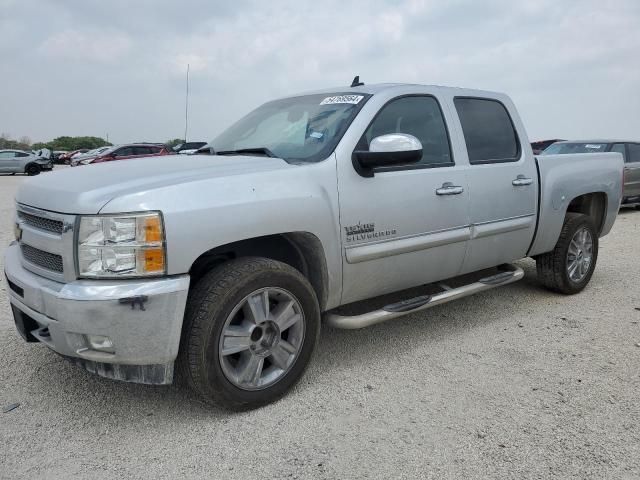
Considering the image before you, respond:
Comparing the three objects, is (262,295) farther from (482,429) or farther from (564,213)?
(564,213)

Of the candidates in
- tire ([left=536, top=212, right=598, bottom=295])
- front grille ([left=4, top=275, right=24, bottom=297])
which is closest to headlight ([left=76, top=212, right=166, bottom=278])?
front grille ([left=4, top=275, right=24, bottom=297])

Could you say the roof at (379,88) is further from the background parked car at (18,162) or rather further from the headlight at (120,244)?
the background parked car at (18,162)

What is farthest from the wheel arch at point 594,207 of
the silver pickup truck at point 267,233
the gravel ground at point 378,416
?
the gravel ground at point 378,416

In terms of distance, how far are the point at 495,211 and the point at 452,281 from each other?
1.22 m

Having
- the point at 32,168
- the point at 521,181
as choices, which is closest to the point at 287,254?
the point at 521,181

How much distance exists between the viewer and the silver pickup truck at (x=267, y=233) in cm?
247

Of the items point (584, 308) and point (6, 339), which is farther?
point (584, 308)

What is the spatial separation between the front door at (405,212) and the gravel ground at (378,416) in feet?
1.85

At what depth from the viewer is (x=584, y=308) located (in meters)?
4.65

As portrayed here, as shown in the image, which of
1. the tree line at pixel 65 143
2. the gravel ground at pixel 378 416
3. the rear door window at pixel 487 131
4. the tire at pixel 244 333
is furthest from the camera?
the tree line at pixel 65 143

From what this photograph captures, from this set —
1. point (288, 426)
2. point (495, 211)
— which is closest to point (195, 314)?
point (288, 426)

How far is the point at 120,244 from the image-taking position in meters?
2.44

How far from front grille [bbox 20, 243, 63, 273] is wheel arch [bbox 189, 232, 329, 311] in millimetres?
649

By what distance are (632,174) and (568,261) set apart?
8.08 meters
